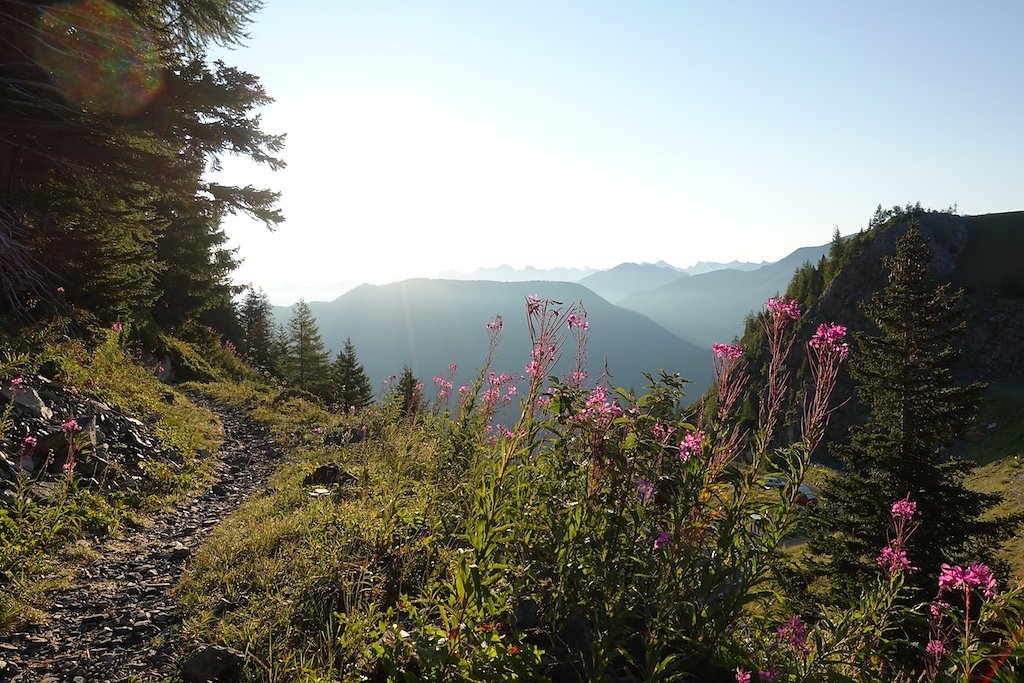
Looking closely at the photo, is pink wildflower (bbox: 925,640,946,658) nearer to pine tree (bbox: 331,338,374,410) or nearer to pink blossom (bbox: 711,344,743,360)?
pink blossom (bbox: 711,344,743,360)

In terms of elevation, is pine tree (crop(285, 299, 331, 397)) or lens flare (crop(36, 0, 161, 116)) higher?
lens flare (crop(36, 0, 161, 116))

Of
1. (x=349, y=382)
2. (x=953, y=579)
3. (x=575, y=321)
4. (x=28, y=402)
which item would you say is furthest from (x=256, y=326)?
(x=953, y=579)

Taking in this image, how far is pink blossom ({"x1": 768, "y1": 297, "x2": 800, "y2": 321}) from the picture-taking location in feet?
9.79

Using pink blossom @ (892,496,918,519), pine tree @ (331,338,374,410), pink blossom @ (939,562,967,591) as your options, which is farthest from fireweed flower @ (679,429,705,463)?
pine tree @ (331,338,374,410)

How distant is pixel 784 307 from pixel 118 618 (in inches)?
234

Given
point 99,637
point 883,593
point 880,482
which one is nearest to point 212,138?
point 99,637

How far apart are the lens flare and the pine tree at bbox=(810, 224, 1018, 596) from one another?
47.1 ft

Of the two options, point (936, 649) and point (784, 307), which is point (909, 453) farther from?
point (784, 307)

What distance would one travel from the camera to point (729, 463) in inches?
125

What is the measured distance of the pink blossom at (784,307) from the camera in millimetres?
2984

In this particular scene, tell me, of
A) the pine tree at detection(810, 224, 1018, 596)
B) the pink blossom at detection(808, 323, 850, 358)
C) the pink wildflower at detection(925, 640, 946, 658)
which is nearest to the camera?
the pink wildflower at detection(925, 640, 946, 658)

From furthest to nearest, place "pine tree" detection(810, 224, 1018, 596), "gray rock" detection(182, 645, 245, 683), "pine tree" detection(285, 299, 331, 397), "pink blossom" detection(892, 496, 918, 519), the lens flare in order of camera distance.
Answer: "pine tree" detection(285, 299, 331, 397) → "pine tree" detection(810, 224, 1018, 596) → the lens flare → "pink blossom" detection(892, 496, 918, 519) → "gray rock" detection(182, 645, 245, 683)

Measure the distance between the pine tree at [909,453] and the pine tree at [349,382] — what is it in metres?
19.1

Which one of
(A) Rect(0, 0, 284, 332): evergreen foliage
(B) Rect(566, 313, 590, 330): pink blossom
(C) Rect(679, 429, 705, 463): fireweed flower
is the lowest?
(C) Rect(679, 429, 705, 463): fireweed flower
